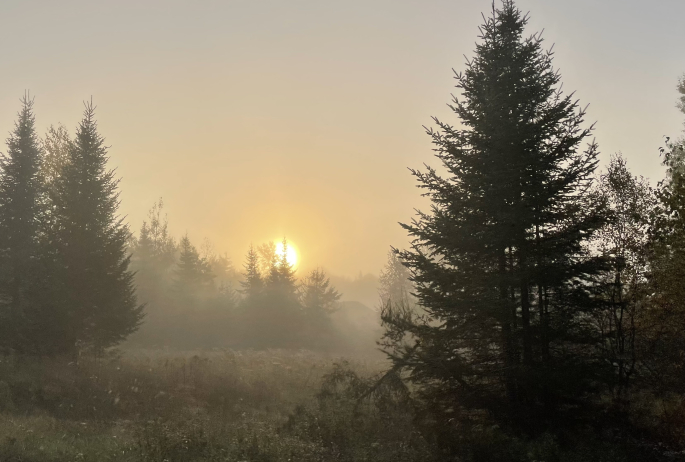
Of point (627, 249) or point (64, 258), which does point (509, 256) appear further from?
point (64, 258)

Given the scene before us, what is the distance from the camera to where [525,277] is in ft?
38.3

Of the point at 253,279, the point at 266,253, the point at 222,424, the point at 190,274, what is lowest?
the point at 222,424

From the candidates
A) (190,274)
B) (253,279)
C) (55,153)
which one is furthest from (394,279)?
(55,153)

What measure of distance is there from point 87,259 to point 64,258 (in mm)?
920

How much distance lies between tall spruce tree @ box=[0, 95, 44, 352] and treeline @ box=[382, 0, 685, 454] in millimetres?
16399

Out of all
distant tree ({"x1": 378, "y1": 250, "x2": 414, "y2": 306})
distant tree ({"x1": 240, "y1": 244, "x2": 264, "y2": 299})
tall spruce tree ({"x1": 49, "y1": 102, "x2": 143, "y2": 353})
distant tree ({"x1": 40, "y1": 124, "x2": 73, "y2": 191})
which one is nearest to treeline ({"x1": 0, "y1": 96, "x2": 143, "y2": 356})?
tall spruce tree ({"x1": 49, "y1": 102, "x2": 143, "y2": 353})

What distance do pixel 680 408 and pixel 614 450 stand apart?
3.79 meters

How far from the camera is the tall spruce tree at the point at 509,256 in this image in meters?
11.7

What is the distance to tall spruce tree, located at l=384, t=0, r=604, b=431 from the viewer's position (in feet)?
38.4

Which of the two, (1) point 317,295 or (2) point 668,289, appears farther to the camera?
(1) point 317,295

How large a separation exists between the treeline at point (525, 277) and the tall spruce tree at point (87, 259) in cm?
1433

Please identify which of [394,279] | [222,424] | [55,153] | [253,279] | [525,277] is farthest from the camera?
[394,279]

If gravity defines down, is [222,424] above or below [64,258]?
below

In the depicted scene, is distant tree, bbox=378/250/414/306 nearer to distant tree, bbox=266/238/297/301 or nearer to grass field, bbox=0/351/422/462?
distant tree, bbox=266/238/297/301
